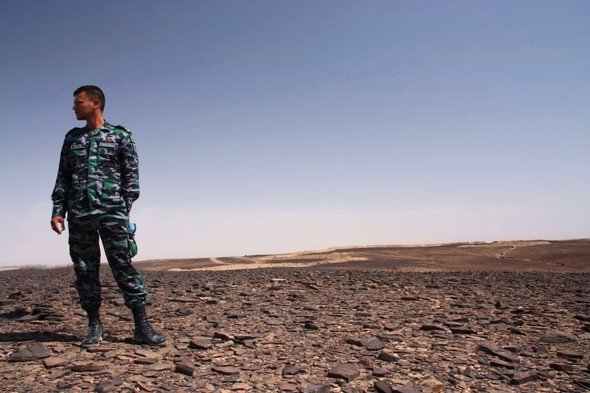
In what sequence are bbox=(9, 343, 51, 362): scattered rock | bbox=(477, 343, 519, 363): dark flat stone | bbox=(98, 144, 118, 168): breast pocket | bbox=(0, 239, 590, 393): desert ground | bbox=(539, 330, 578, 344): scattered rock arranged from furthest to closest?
bbox=(539, 330, 578, 344): scattered rock → bbox=(98, 144, 118, 168): breast pocket → bbox=(477, 343, 519, 363): dark flat stone → bbox=(9, 343, 51, 362): scattered rock → bbox=(0, 239, 590, 393): desert ground

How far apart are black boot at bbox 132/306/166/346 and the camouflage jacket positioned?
1159mm

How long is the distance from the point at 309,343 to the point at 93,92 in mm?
4016

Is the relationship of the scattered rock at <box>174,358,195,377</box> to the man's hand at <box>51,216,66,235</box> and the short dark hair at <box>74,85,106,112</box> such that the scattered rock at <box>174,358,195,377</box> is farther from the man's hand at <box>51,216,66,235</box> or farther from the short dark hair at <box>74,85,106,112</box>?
the short dark hair at <box>74,85,106,112</box>

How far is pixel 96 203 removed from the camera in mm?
4398

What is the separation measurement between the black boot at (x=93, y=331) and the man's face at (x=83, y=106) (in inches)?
90.9

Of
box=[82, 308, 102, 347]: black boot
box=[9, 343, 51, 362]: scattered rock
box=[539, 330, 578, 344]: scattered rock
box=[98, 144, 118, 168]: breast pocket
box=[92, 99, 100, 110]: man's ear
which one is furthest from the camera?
box=[539, 330, 578, 344]: scattered rock

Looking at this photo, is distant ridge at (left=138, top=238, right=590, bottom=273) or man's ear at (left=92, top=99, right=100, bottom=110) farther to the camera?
distant ridge at (left=138, top=238, right=590, bottom=273)

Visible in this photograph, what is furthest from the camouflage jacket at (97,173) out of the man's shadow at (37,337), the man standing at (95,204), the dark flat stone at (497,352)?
the dark flat stone at (497,352)

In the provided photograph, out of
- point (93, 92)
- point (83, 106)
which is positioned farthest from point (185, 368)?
point (93, 92)

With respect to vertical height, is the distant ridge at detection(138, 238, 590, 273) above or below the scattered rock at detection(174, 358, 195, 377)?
below

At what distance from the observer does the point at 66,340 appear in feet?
15.3

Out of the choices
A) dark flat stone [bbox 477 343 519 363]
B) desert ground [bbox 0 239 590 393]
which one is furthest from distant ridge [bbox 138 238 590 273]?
dark flat stone [bbox 477 343 519 363]

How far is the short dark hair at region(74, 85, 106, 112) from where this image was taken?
461cm

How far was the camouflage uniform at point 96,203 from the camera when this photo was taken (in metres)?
4.44
